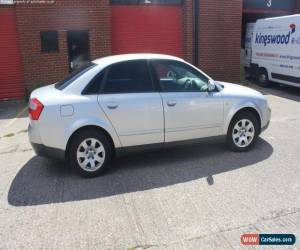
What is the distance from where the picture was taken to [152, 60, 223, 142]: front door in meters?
5.05

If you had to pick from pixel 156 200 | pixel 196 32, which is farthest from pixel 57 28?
pixel 156 200

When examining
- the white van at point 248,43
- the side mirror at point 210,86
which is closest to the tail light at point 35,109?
the side mirror at point 210,86

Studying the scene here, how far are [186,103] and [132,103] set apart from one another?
0.84 metres

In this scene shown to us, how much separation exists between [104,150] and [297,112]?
18.6 feet

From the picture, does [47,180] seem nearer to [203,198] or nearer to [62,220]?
[62,220]

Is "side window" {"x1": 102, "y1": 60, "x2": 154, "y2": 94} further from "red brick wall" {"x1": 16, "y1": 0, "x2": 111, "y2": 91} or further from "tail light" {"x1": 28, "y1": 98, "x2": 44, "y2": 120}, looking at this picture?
"red brick wall" {"x1": 16, "y1": 0, "x2": 111, "y2": 91}

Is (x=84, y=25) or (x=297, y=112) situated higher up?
(x=84, y=25)

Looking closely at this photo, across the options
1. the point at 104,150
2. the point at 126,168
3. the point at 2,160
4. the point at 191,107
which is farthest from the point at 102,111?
the point at 2,160

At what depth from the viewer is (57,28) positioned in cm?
1042

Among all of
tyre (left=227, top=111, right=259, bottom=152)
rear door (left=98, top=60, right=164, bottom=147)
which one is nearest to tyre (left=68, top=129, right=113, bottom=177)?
rear door (left=98, top=60, right=164, bottom=147)

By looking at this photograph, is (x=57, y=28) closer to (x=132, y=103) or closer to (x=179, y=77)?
(x=179, y=77)

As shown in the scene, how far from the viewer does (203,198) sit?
4.10m

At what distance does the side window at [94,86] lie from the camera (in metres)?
4.72

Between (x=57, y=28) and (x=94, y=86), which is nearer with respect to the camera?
(x=94, y=86)
